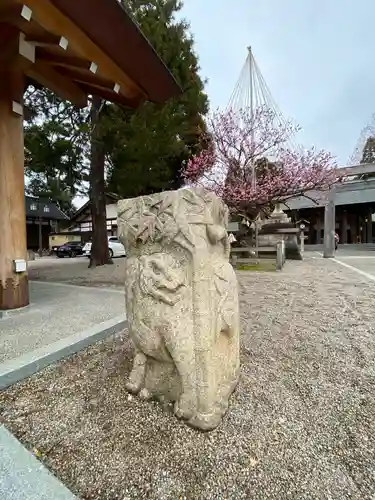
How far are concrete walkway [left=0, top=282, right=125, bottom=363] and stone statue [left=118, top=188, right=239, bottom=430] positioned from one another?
4.12 feet

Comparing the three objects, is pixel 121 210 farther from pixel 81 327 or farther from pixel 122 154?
pixel 122 154

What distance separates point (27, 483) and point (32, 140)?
24.2 feet

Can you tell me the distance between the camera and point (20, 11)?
284 centimetres

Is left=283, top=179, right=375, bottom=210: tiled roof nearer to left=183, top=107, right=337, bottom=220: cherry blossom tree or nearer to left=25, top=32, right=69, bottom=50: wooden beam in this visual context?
left=183, top=107, right=337, bottom=220: cherry blossom tree

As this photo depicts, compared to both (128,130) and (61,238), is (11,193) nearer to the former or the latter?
(128,130)

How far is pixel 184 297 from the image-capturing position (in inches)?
59.1

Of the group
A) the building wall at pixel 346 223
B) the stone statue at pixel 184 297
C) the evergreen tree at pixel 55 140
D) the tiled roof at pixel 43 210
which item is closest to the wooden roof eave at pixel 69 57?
the evergreen tree at pixel 55 140

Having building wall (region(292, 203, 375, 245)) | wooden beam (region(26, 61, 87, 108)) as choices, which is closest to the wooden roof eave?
wooden beam (region(26, 61, 87, 108))

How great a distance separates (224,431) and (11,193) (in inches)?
128

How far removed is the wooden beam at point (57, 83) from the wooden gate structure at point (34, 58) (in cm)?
9

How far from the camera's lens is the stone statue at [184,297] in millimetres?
1464

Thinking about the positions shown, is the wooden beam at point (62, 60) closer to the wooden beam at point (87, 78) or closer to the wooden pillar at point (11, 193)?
the wooden beam at point (87, 78)

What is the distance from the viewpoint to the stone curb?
188cm

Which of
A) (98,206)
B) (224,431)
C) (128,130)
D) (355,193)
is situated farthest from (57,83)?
(355,193)
